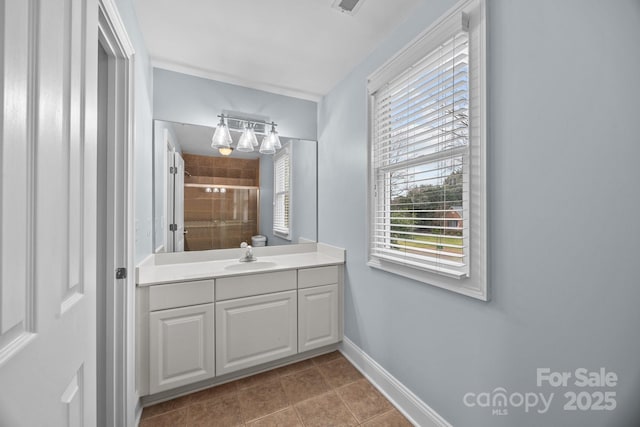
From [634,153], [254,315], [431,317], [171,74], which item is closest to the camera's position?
[634,153]

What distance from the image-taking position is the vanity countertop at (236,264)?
1.72 m

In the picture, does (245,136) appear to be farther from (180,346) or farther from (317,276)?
(180,346)

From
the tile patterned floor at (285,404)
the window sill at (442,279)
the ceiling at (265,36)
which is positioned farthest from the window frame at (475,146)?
the tile patterned floor at (285,404)

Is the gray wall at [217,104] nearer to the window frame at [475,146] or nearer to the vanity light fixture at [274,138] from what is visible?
the vanity light fixture at [274,138]

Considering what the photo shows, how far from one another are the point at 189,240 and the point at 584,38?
2526mm

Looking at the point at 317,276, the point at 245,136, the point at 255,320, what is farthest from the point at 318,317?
the point at 245,136

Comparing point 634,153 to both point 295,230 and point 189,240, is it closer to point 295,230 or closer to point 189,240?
point 295,230

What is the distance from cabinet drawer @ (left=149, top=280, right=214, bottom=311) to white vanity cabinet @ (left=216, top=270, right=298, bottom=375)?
75 mm

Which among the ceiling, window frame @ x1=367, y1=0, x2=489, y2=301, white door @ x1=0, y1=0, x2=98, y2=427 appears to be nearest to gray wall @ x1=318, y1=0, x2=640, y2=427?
window frame @ x1=367, y1=0, x2=489, y2=301

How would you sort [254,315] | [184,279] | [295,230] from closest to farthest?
[184,279] → [254,315] → [295,230]

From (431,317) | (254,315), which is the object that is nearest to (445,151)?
(431,317)

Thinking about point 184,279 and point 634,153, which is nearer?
point 634,153

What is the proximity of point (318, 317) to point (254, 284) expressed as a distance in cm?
61

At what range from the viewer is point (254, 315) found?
189 centimetres
